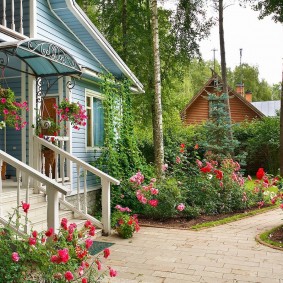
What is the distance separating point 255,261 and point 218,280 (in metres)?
0.95

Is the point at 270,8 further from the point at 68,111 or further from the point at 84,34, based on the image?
the point at 68,111

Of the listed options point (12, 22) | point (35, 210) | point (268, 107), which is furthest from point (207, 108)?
point (35, 210)

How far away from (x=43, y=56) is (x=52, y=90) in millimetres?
2592

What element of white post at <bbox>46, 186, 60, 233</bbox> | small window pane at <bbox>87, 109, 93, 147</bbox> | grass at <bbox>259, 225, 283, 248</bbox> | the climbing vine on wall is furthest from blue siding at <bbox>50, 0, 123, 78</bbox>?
grass at <bbox>259, 225, 283, 248</bbox>

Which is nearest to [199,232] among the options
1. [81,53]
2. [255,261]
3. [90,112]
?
[255,261]

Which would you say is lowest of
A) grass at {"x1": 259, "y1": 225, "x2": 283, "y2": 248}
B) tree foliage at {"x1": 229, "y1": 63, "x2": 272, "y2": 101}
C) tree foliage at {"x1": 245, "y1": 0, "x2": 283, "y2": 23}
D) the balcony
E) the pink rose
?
grass at {"x1": 259, "y1": 225, "x2": 283, "y2": 248}

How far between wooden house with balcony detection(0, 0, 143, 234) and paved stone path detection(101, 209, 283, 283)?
39.7 inches

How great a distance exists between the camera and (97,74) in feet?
26.2

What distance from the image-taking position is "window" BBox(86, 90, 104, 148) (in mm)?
8648

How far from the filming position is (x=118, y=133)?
29.5 feet

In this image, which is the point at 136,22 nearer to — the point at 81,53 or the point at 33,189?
the point at 81,53

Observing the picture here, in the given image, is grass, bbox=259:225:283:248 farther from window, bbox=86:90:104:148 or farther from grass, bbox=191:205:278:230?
window, bbox=86:90:104:148

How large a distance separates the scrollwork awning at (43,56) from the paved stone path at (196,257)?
3.17 metres

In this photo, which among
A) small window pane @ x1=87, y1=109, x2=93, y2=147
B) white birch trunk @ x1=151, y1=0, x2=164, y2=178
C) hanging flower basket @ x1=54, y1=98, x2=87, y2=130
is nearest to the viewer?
hanging flower basket @ x1=54, y1=98, x2=87, y2=130
